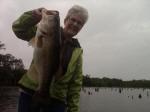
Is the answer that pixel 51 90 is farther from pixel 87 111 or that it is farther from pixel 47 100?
pixel 87 111

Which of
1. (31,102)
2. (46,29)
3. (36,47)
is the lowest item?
(31,102)

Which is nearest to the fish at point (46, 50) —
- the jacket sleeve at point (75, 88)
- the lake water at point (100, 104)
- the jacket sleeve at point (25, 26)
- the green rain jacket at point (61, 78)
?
the green rain jacket at point (61, 78)

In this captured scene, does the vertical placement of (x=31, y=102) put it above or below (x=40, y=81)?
below

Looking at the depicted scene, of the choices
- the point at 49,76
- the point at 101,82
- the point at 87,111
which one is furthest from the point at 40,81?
the point at 101,82

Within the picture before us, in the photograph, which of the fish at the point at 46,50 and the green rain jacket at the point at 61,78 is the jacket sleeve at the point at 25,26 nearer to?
the green rain jacket at the point at 61,78

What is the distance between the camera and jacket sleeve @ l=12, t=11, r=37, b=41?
182 inches

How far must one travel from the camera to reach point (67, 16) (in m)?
5.09

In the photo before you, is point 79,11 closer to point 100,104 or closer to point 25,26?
point 25,26

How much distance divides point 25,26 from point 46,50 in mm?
862

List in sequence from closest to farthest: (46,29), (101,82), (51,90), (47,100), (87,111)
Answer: (46,29) → (47,100) → (51,90) → (87,111) → (101,82)

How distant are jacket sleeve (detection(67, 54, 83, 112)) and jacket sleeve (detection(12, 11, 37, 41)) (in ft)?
3.91

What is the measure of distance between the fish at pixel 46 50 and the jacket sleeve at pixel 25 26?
45cm

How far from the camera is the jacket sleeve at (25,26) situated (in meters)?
4.61

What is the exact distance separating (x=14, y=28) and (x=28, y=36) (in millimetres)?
319
